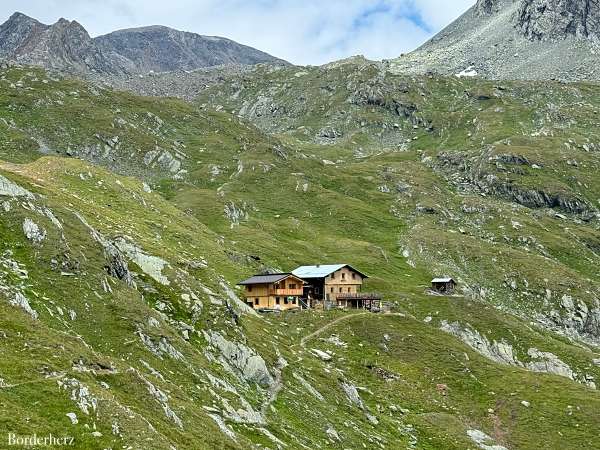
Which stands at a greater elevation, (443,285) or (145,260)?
(145,260)

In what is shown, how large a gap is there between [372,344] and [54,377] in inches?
2671

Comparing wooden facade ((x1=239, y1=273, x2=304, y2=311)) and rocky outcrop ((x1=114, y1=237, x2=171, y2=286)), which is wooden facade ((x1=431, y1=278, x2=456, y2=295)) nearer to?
wooden facade ((x1=239, y1=273, x2=304, y2=311))

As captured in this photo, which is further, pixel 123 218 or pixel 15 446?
pixel 123 218

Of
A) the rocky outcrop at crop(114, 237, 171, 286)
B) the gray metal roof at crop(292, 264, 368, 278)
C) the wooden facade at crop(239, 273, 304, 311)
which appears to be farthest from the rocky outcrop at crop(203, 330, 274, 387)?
the gray metal roof at crop(292, 264, 368, 278)

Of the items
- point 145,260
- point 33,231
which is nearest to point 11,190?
point 33,231

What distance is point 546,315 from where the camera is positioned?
151750 mm

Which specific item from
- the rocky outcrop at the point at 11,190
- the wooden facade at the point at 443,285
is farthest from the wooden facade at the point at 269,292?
the rocky outcrop at the point at 11,190

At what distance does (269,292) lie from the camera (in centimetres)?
10862

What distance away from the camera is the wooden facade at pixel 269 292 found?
107438 millimetres

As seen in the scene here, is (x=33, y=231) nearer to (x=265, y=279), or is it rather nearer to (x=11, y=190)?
(x=11, y=190)

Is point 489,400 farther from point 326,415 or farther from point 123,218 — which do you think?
point 123,218

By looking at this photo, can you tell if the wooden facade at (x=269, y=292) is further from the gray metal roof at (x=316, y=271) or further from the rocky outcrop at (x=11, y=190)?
the rocky outcrop at (x=11, y=190)

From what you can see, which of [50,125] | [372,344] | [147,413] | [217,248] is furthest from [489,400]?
[50,125]

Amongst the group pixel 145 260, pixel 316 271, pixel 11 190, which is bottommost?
pixel 316 271
